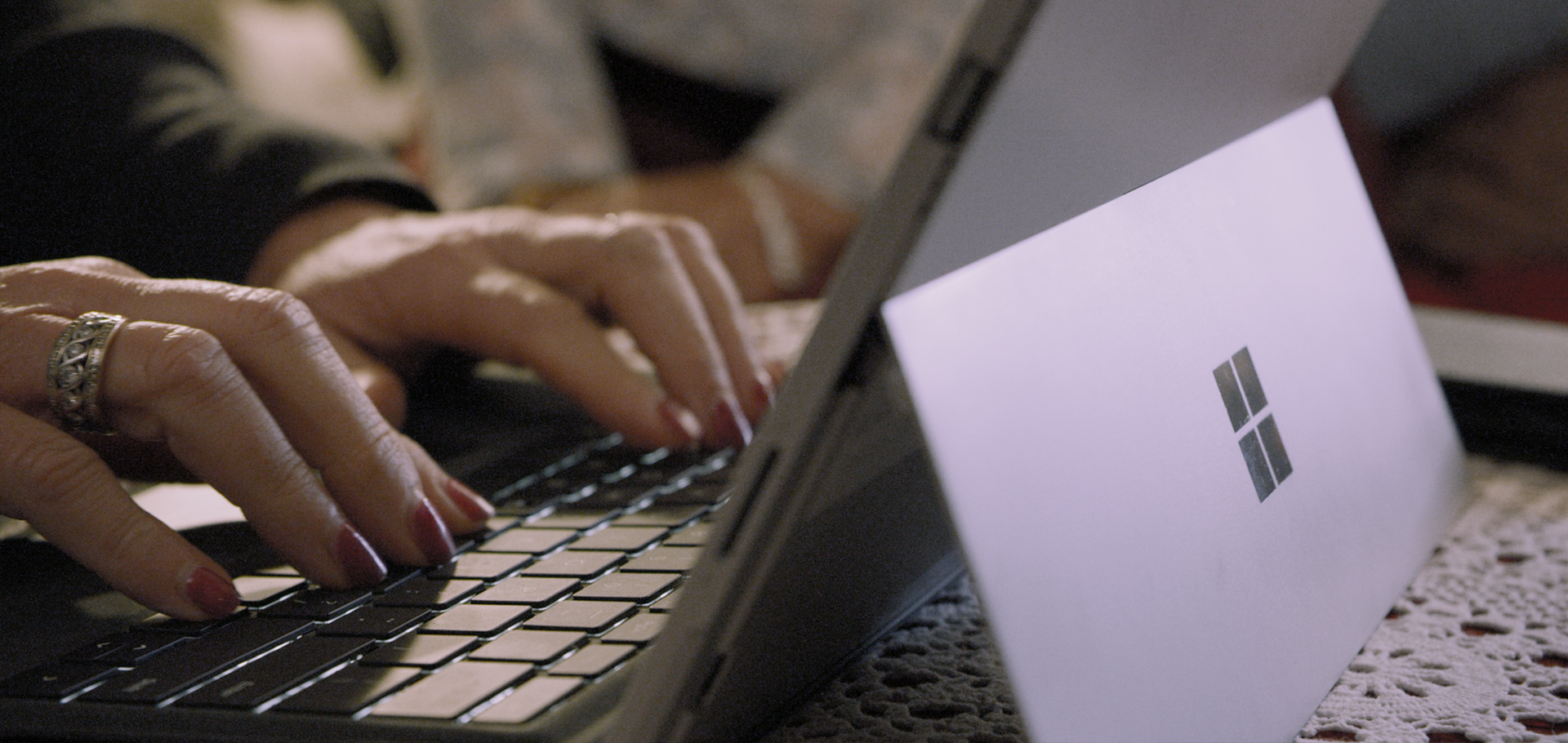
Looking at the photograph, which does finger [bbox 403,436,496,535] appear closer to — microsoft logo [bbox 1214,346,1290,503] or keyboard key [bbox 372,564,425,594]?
keyboard key [bbox 372,564,425,594]

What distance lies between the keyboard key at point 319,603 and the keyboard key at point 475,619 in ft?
0.12

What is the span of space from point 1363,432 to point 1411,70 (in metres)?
1.23

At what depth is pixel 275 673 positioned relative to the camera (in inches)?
12.1

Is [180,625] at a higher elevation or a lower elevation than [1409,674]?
higher

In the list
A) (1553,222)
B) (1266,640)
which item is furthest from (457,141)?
(1266,640)

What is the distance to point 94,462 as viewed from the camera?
0.39 meters

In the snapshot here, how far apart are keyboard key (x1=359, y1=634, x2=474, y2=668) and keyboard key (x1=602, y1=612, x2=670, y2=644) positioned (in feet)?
0.13

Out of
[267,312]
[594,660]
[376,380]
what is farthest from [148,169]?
[594,660]

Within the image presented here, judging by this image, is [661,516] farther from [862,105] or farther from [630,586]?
[862,105]

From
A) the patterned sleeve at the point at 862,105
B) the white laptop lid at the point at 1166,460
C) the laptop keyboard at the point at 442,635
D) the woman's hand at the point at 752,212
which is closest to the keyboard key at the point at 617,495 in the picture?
the laptop keyboard at the point at 442,635

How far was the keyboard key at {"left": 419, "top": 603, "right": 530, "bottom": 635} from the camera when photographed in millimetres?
326

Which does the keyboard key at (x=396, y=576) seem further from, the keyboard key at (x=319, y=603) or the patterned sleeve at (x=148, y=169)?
the patterned sleeve at (x=148, y=169)

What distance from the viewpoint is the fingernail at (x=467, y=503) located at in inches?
16.9

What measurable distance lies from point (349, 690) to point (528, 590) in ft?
0.24
